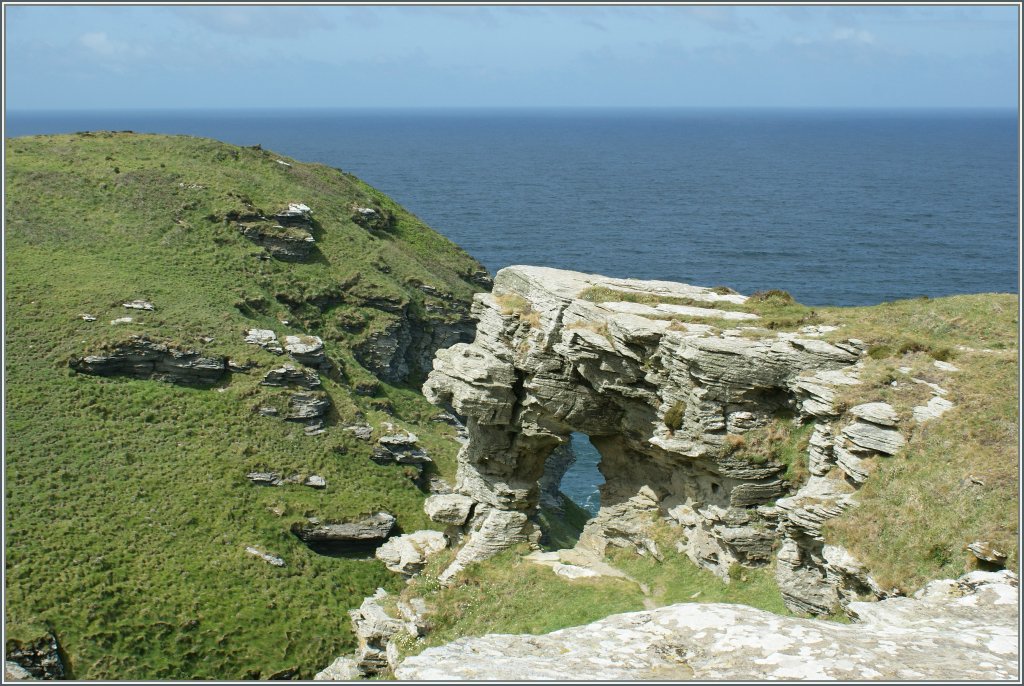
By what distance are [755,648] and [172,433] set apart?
5424cm

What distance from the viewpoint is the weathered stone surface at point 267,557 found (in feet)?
196

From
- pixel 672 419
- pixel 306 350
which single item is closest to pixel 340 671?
pixel 672 419

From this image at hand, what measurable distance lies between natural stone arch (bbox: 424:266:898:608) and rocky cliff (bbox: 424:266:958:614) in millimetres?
80

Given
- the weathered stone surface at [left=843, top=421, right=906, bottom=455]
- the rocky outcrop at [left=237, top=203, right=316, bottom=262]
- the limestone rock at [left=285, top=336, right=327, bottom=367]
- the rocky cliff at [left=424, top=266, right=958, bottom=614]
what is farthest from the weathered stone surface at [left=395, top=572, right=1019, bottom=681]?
the rocky outcrop at [left=237, top=203, right=316, bottom=262]

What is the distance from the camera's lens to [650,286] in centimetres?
5216

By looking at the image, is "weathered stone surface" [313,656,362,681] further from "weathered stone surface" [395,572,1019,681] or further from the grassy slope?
"weathered stone surface" [395,572,1019,681]

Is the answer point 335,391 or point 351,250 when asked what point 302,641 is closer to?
point 335,391

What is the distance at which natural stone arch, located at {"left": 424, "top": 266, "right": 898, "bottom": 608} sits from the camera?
41.7 m

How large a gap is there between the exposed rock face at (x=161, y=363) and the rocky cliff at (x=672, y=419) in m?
27.1

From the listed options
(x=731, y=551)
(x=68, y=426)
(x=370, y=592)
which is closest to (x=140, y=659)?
(x=370, y=592)

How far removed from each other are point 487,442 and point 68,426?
32.1 m

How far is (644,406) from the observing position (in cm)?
4809

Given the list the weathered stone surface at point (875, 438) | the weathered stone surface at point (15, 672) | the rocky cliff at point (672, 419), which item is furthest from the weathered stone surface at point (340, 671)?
the weathered stone surface at point (875, 438)

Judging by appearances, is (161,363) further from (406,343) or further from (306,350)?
(406,343)
